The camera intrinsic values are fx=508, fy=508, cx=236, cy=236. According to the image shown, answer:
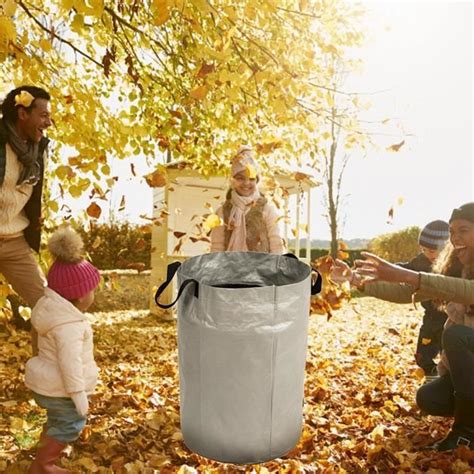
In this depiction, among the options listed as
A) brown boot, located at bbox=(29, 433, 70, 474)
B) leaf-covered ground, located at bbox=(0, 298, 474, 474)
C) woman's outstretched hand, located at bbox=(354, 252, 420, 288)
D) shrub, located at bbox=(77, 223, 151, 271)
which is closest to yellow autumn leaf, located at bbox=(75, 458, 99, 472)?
leaf-covered ground, located at bbox=(0, 298, 474, 474)

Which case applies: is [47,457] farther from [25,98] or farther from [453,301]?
[453,301]

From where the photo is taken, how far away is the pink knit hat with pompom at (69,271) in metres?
2.57

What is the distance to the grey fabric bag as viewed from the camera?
2186 millimetres

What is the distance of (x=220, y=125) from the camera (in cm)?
526

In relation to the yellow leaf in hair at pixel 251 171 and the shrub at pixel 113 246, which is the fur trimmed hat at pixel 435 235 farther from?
the shrub at pixel 113 246

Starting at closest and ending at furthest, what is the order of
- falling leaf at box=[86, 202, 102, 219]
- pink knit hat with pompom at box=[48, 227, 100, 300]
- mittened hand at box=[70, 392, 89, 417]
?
mittened hand at box=[70, 392, 89, 417], pink knit hat with pompom at box=[48, 227, 100, 300], falling leaf at box=[86, 202, 102, 219]

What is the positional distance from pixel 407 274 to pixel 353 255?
16.8m

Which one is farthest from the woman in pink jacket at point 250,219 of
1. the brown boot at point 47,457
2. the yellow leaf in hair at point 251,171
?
the brown boot at point 47,457

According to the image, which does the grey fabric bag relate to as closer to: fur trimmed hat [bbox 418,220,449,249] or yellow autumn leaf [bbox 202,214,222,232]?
yellow autumn leaf [bbox 202,214,222,232]

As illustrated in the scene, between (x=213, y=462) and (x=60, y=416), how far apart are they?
0.85 metres

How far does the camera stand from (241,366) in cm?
223

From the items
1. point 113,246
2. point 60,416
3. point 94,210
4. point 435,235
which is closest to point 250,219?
point 94,210

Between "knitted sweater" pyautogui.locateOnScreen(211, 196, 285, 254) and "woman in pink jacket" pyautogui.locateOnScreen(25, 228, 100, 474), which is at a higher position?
"knitted sweater" pyautogui.locateOnScreen(211, 196, 285, 254)

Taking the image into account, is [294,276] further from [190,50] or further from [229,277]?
[190,50]
